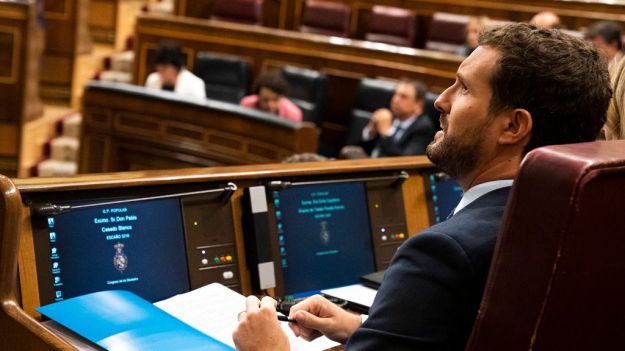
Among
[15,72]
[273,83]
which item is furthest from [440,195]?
[15,72]

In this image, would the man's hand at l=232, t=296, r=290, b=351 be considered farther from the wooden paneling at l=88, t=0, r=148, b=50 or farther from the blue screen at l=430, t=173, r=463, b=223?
the wooden paneling at l=88, t=0, r=148, b=50

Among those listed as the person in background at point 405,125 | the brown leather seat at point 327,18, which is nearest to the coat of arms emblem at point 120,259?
the person in background at point 405,125

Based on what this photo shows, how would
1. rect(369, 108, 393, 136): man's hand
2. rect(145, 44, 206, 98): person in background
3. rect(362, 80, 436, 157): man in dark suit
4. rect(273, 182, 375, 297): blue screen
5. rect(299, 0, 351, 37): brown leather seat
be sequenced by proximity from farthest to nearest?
rect(299, 0, 351, 37): brown leather seat → rect(145, 44, 206, 98): person in background → rect(369, 108, 393, 136): man's hand → rect(362, 80, 436, 157): man in dark suit → rect(273, 182, 375, 297): blue screen

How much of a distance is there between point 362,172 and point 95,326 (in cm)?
60

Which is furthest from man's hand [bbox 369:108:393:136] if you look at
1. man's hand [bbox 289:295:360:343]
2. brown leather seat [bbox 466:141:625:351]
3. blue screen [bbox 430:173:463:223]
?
brown leather seat [bbox 466:141:625:351]

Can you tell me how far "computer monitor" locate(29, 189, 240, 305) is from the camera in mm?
1112

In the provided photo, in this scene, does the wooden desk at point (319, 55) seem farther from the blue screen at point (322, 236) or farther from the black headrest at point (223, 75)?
the blue screen at point (322, 236)

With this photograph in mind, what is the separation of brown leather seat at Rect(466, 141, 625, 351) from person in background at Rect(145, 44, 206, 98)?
3150 millimetres

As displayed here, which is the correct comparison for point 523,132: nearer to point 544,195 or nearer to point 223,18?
point 544,195

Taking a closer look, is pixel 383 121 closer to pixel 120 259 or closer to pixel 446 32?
pixel 446 32

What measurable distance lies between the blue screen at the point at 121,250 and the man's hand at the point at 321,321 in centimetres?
30

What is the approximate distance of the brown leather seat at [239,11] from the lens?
16.1 feet

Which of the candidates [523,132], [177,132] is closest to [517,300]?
[523,132]

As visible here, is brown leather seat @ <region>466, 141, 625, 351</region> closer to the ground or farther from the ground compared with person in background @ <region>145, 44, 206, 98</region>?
farther from the ground
